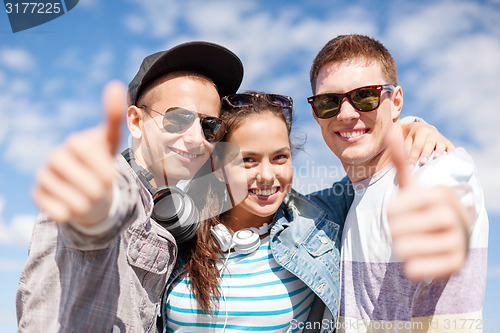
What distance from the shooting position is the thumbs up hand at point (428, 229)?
3.14 ft

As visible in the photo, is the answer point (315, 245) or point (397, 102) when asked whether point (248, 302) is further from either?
point (397, 102)

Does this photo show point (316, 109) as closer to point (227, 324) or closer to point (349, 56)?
point (349, 56)

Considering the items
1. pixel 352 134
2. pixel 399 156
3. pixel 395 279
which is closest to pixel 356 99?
pixel 352 134

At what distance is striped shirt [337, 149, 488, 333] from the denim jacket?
90 millimetres

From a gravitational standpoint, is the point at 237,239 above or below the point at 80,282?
above

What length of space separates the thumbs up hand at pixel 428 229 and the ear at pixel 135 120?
2.26 m

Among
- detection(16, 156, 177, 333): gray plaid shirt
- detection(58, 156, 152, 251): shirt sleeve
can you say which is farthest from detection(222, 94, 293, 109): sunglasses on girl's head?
detection(58, 156, 152, 251): shirt sleeve

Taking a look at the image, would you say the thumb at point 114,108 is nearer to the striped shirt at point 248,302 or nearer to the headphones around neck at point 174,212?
the headphones around neck at point 174,212

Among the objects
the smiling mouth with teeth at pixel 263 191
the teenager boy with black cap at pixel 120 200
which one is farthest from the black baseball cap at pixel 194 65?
the smiling mouth with teeth at pixel 263 191

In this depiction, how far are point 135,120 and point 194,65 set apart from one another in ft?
2.15

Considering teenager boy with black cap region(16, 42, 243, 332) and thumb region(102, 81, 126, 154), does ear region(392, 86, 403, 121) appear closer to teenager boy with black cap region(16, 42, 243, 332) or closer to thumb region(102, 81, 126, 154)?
teenager boy with black cap region(16, 42, 243, 332)

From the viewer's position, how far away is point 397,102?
9.51 ft

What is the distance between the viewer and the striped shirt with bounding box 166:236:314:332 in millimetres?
2533

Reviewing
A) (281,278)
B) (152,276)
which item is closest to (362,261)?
(281,278)
